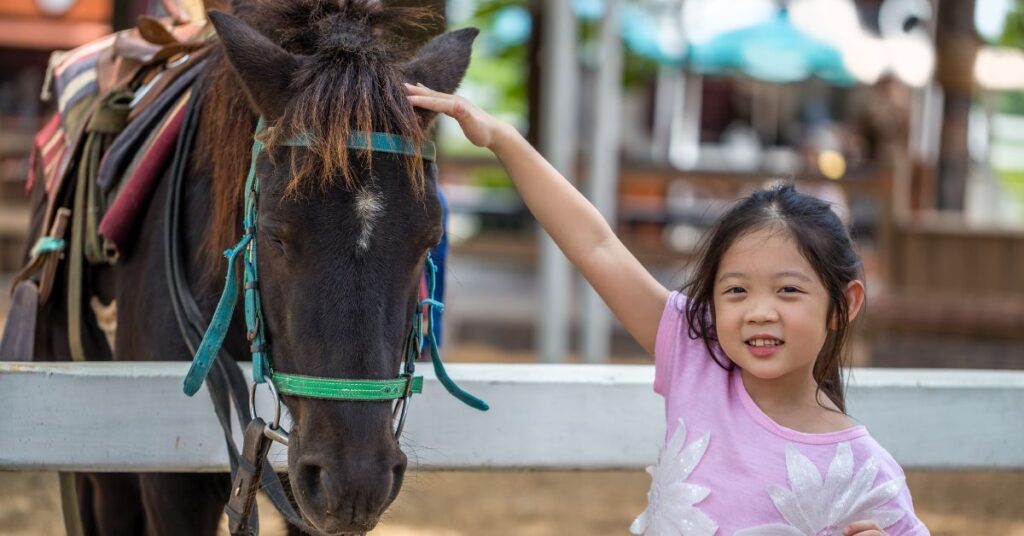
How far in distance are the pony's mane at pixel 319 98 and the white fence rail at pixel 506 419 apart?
1.17 ft

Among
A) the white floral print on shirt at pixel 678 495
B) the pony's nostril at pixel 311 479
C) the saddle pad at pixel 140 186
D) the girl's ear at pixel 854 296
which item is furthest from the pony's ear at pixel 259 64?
the girl's ear at pixel 854 296

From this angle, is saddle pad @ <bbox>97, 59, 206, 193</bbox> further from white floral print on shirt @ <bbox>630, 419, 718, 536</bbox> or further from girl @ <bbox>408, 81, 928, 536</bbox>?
white floral print on shirt @ <bbox>630, 419, 718, 536</bbox>

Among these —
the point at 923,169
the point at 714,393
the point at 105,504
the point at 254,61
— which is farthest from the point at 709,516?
the point at 923,169

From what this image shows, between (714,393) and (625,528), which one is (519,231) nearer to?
(625,528)

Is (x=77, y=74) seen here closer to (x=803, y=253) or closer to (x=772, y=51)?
(x=803, y=253)

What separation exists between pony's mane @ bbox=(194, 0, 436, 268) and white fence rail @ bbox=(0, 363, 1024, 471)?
1.17 ft

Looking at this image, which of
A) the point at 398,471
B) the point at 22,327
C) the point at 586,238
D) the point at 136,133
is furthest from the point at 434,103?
the point at 22,327

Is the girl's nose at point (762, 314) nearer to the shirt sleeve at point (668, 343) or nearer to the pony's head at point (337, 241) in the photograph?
the shirt sleeve at point (668, 343)

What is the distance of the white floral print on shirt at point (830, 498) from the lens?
6.18ft

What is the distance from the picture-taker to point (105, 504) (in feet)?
9.81

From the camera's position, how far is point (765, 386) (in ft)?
6.79

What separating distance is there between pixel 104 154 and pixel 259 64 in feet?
3.61

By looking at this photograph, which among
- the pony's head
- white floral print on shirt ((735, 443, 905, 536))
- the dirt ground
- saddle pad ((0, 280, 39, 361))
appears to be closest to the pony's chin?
the pony's head

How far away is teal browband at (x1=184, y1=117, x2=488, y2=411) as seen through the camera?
1783mm
